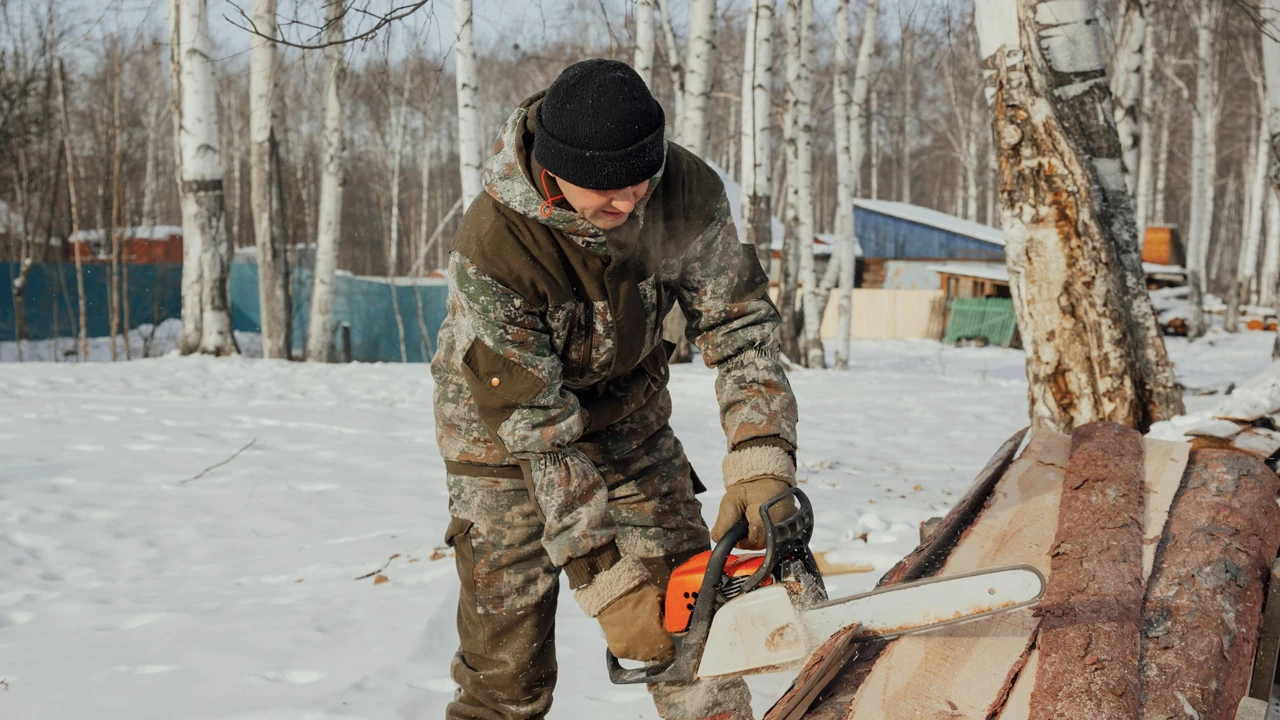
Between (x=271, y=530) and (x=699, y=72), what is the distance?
661 centimetres

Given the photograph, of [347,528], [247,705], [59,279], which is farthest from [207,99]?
[59,279]

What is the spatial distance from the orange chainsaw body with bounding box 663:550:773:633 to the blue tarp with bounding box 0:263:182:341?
65.3ft

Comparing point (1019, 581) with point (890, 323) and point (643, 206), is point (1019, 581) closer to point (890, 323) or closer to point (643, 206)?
point (643, 206)

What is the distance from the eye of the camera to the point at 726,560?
1.80 metres

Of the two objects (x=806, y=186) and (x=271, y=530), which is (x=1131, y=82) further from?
(x=271, y=530)

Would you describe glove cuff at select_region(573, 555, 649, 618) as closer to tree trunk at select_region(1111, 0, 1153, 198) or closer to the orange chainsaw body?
the orange chainsaw body

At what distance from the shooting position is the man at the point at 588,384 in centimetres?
185

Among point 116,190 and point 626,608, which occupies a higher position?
point 116,190

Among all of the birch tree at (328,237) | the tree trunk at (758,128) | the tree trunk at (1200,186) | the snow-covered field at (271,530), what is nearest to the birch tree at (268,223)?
the birch tree at (328,237)

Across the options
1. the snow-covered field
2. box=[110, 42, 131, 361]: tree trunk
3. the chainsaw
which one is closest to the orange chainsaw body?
the chainsaw

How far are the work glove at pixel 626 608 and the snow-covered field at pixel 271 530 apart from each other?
87 cm

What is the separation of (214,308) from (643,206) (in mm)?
9731

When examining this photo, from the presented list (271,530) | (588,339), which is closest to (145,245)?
(271,530)

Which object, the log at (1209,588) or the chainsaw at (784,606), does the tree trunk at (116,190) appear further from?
the log at (1209,588)
